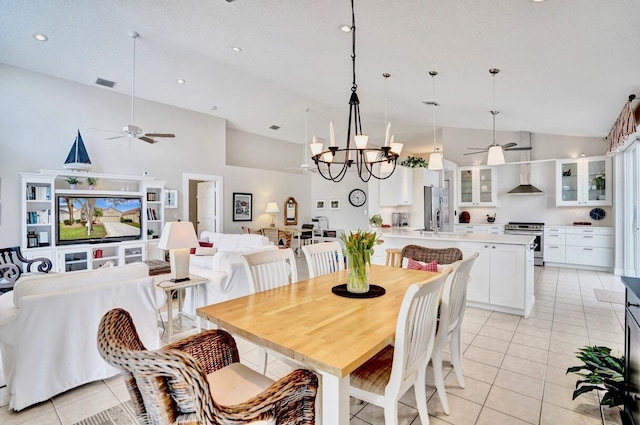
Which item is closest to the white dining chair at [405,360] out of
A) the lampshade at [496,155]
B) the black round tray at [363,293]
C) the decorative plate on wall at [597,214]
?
the black round tray at [363,293]

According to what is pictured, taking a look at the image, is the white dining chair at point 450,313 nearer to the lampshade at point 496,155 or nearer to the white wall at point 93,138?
the lampshade at point 496,155

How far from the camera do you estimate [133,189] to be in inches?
255

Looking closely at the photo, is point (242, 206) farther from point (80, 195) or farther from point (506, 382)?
point (506, 382)

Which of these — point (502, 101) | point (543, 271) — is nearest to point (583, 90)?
point (502, 101)

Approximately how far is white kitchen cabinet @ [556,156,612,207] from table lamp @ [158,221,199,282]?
24.4 ft

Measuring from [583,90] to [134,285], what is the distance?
5.19 metres

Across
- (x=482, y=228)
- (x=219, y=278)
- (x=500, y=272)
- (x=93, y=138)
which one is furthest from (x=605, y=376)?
(x=93, y=138)

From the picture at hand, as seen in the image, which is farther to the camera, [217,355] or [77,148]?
[77,148]

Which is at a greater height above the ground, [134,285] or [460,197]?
[460,197]

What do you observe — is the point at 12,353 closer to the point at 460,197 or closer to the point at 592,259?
the point at 460,197

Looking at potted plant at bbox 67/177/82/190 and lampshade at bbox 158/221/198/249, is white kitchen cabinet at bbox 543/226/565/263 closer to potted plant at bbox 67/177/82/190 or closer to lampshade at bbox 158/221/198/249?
lampshade at bbox 158/221/198/249

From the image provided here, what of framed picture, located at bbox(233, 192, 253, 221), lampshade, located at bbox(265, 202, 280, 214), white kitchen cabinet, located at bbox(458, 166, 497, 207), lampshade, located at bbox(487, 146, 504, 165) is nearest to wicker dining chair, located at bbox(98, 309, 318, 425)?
lampshade, located at bbox(487, 146, 504, 165)

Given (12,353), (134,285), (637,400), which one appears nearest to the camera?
(637,400)

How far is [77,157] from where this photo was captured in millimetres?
5469
